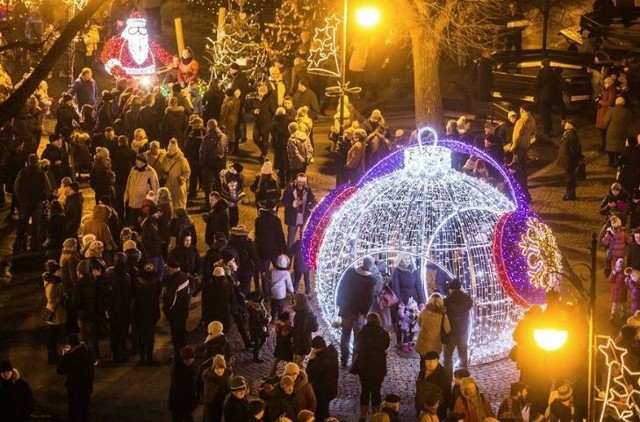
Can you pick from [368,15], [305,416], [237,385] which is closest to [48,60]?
[237,385]

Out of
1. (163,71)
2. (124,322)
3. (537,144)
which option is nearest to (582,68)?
(537,144)

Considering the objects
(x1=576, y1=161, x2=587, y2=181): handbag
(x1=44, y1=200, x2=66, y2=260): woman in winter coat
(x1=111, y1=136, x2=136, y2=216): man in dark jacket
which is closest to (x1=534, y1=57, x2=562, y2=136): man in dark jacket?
(x1=576, y1=161, x2=587, y2=181): handbag

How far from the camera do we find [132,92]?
91.1 ft

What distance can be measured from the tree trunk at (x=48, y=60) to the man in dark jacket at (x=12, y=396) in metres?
2.93

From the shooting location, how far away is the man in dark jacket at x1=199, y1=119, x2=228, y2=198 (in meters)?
24.1

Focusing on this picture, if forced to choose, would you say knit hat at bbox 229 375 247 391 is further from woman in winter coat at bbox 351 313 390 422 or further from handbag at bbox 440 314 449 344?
handbag at bbox 440 314 449 344

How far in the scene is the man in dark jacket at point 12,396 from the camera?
582 inches

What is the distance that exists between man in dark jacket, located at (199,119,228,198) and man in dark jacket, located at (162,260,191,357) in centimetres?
662

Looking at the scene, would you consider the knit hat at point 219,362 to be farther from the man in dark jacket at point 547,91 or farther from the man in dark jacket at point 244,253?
the man in dark jacket at point 547,91

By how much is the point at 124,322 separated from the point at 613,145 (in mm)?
12398

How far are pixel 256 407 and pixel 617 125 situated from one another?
1461 cm

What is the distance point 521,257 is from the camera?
698 inches

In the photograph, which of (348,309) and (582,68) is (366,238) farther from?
(582,68)

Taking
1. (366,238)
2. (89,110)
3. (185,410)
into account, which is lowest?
(185,410)
